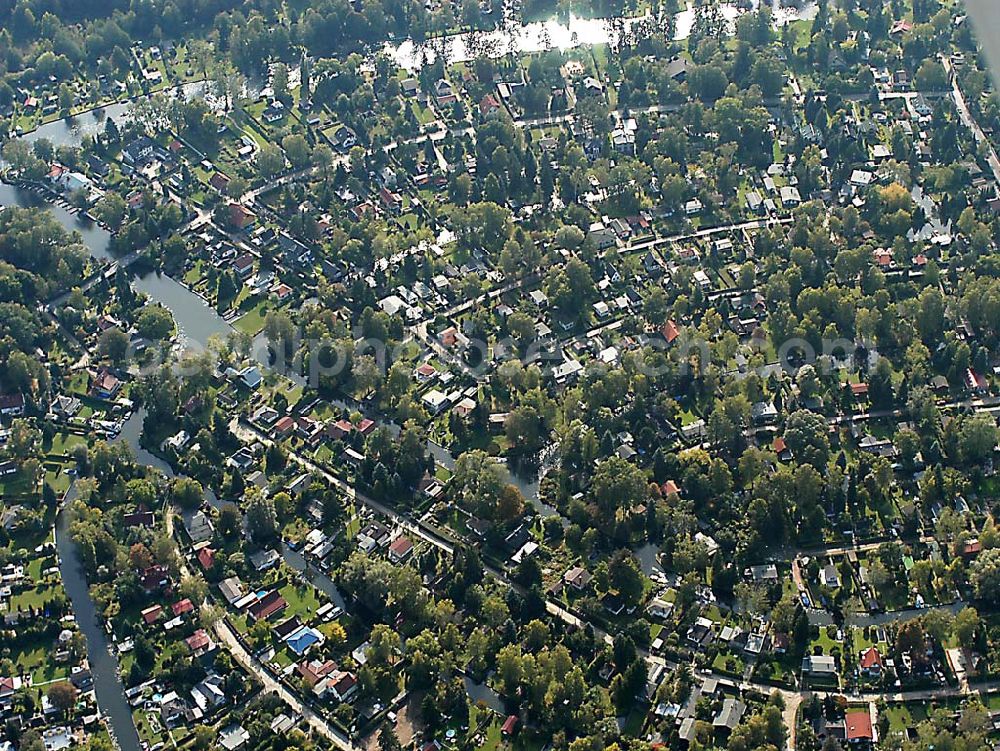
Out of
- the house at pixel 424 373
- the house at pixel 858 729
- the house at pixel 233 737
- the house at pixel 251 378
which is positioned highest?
the house at pixel 251 378

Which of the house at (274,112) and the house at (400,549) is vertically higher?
the house at (274,112)

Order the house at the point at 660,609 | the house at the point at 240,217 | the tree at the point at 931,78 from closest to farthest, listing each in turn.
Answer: the house at the point at 660,609, the house at the point at 240,217, the tree at the point at 931,78

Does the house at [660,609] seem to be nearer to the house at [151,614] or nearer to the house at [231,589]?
the house at [231,589]

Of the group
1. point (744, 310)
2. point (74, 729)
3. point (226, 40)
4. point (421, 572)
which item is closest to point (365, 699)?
point (421, 572)

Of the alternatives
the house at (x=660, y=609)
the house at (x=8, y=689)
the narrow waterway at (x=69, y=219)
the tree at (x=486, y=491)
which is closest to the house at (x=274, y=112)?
the narrow waterway at (x=69, y=219)

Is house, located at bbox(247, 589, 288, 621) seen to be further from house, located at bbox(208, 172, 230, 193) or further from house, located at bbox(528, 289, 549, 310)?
house, located at bbox(208, 172, 230, 193)

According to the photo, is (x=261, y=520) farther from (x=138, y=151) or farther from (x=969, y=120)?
(x=969, y=120)

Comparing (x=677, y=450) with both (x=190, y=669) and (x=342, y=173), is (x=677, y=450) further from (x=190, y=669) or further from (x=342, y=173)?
(x=342, y=173)

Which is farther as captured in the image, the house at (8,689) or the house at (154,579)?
the house at (154,579)
